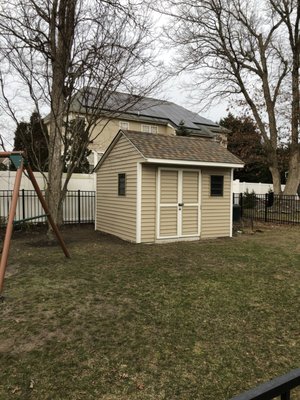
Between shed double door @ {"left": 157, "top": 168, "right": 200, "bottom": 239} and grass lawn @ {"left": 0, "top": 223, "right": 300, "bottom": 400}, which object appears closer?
grass lawn @ {"left": 0, "top": 223, "right": 300, "bottom": 400}

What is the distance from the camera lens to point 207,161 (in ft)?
35.4

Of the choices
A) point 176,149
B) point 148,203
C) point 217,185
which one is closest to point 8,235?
point 148,203

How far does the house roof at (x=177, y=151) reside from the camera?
10047 mm

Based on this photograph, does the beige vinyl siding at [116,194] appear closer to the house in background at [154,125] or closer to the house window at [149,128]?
the house in background at [154,125]

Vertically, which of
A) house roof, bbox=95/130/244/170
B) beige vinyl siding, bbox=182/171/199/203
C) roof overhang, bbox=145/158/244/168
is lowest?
beige vinyl siding, bbox=182/171/199/203

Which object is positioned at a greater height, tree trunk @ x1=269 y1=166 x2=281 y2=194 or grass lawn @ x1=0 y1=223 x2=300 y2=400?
tree trunk @ x1=269 y1=166 x2=281 y2=194

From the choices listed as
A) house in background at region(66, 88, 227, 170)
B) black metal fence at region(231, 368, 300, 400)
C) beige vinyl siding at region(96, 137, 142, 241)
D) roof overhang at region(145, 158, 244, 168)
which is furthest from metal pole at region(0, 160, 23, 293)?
house in background at region(66, 88, 227, 170)

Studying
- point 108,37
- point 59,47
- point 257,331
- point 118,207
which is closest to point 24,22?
point 59,47

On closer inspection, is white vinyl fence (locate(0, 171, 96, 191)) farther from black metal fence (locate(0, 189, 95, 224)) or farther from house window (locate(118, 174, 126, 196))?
house window (locate(118, 174, 126, 196))

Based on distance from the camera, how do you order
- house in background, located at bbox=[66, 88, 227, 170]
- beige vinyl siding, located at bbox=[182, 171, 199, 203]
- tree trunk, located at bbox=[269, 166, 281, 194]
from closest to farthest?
beige vinyl siding, located at bbox=[182, 171, 199, 203], tree trunk, located at bbox=[269, 166, 281, 194], house in background, located at bbox=[66, 88, 227, 170]

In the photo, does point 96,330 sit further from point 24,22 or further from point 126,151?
point 24,22

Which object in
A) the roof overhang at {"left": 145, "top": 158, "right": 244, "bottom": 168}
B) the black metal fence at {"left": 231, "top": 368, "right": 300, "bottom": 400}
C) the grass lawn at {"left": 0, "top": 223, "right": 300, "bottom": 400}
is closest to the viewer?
the black metal fence at {"left": 231, "top": 368, "right": 300, "bottom": 400}

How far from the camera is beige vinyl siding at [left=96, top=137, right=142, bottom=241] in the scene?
1030 cm

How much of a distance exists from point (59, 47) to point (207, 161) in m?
5.51
